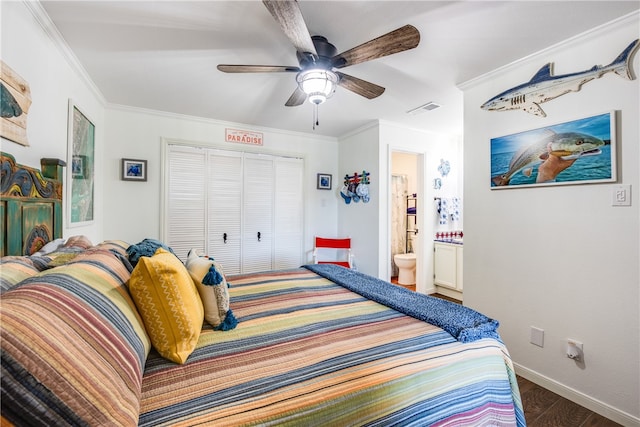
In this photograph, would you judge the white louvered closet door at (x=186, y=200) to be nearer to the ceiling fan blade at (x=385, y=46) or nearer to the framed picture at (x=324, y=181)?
the framed picture at (x=324, y=181)

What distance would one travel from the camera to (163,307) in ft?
3.47

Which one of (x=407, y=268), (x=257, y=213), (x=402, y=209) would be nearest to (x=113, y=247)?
(x=257, y=213)

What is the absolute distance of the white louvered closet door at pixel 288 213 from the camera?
4.07 metres

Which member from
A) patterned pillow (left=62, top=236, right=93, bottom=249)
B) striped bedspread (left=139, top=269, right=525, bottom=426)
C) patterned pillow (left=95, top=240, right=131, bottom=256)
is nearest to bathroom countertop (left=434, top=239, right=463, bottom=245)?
striped bedspread (left=139, top=269, right=525, bottom=426)

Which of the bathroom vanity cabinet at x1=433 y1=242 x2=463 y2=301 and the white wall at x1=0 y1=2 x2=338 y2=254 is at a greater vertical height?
the white wall at x1=0 y1=2 x2=338 y2=254

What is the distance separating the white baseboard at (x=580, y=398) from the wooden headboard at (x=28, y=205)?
11.0 ft

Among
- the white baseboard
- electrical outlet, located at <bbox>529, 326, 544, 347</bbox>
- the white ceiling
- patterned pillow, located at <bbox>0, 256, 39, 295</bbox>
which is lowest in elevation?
the white baseboard

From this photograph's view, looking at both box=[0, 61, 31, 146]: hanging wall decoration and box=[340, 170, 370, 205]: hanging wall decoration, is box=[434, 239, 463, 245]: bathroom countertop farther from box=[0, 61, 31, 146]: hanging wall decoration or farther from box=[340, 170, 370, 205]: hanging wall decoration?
box=[0, 61, 31, 146]: hanging wall decoration

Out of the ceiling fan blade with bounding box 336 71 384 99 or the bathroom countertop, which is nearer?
the ceiling fan blade with bounding box 336 71 384 99

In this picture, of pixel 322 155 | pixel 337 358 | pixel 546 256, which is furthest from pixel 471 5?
pixel 322 155

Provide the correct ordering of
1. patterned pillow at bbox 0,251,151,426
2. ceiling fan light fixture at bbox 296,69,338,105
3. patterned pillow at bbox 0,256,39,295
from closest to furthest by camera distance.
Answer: patterned pillow at bbox 0,251,151,426
patterned pillow at bbox 0,256,39,295
ceiling fan light fixture at bbox 296,69,338,105

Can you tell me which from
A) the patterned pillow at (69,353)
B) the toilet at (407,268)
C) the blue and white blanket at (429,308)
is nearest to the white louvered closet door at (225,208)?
the blue and white blanket at (429,308)

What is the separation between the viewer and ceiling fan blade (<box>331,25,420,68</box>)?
1464 millimetres

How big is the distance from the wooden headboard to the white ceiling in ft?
3.27
